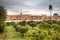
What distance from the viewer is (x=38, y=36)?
18.5m

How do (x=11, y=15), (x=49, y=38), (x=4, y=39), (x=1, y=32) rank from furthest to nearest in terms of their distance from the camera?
(x=11, y=15) < (x=1, y=32) < (x=4, y=39) < (x=49, y=38)

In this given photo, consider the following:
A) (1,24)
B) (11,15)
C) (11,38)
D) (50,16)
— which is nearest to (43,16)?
(50,16)

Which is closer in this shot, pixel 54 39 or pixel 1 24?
pixel 54 39

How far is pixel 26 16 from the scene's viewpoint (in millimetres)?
73500

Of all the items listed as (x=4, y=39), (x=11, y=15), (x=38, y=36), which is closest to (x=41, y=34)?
(x=38, y=36)

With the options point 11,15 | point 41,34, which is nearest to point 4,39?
point 41,34

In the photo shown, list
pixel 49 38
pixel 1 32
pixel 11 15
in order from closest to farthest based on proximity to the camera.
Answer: pixel 49 38
pixel 1 32
pixel 11 15

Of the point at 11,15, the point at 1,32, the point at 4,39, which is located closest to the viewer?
the point at 4,39

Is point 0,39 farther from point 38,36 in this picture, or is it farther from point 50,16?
point 50,16

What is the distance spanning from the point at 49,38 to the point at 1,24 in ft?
61.1

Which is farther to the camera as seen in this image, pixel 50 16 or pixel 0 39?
pixel 50 16

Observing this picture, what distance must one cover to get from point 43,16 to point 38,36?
56657 millimetres

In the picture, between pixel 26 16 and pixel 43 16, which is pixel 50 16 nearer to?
pixel 43 16

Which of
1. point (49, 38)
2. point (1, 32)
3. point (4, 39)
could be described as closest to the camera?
point (49, 38)
